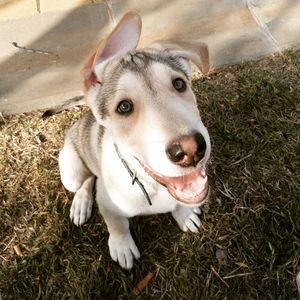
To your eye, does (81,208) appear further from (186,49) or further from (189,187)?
(186,49)

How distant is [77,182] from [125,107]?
1306mm

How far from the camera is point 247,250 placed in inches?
134

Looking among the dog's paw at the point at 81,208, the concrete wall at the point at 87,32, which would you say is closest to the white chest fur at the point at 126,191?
the dog's paw at the point at 81,208

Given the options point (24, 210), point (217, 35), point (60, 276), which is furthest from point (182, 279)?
point (217, 35)

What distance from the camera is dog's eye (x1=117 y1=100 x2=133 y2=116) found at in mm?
2385

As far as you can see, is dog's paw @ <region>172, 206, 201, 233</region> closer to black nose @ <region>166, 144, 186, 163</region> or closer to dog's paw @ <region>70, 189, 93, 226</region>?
dog's paw @ <region>70, 189, 93, 226</region>

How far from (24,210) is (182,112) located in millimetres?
1991

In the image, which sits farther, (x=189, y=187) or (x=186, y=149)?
(x=189, y=187)

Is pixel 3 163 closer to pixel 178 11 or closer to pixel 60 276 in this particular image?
pixel 60 276

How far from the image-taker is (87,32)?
15.3ft

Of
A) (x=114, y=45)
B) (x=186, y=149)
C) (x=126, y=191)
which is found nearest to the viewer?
(x=186, y=149)

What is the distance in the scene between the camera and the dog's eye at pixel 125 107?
2385 mm

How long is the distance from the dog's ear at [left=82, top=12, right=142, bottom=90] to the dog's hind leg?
1023mm

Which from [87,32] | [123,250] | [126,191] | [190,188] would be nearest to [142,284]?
[123,250]
